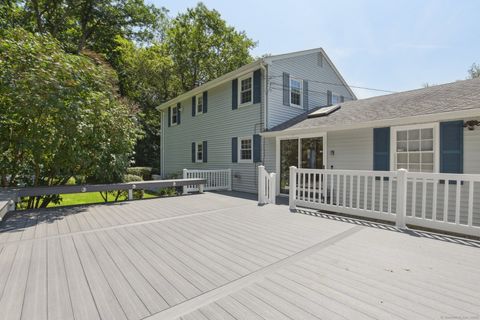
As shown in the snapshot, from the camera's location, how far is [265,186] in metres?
6.86

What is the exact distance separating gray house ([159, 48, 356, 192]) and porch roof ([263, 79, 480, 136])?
90 cm

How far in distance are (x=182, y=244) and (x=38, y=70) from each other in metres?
4.98

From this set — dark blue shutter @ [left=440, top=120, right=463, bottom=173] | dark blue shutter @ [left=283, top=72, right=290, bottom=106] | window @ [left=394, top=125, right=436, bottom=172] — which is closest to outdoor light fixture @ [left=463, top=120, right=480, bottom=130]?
dark blue shutter @ [left=440, top=120, right=463, bottom=173]

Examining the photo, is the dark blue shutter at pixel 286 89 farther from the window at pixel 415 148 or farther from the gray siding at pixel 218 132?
the window at pixel 415 148

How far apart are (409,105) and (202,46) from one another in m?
18.1

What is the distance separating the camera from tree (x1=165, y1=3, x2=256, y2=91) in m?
20.7

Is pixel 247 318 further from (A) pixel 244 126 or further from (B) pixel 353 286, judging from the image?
(A) pixel 244 126

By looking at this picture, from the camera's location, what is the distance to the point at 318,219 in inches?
196

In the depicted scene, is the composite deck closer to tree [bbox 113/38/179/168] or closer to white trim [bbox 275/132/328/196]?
white trim [bbox 275/132/328/196]

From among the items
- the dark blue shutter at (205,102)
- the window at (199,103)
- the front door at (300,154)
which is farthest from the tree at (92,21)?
the front door at (300,154)

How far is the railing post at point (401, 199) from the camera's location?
13.9 ft

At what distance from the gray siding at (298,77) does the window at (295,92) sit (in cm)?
22

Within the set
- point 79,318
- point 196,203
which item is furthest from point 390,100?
point 79,318

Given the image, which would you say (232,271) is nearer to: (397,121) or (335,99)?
(397,121)
